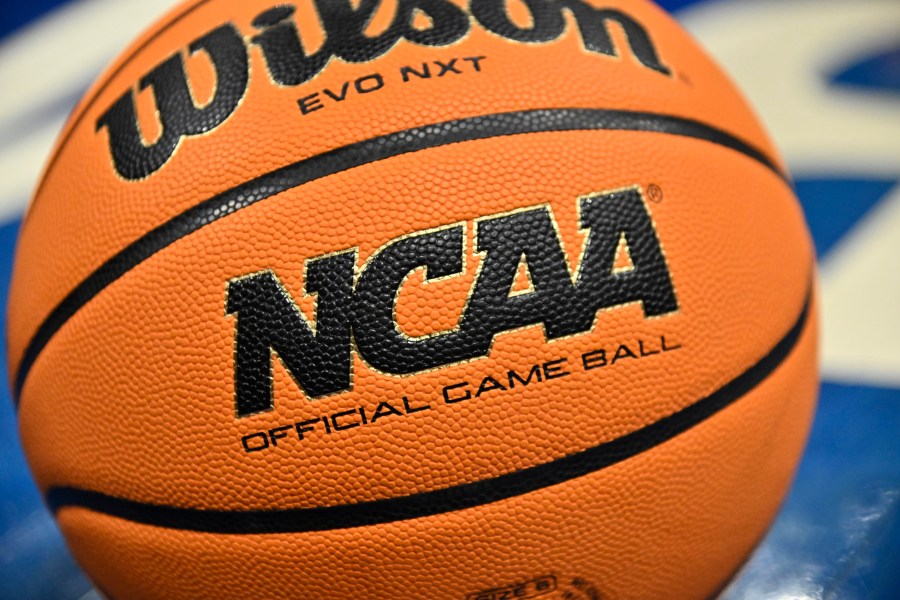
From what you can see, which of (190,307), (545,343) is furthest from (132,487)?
(545,343)

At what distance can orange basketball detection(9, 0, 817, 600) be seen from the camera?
0.77 meters

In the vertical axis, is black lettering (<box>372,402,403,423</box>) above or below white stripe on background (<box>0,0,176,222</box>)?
below

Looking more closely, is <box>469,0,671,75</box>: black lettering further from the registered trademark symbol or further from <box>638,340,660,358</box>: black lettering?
<box>638,340,660,358</box>: black lettering

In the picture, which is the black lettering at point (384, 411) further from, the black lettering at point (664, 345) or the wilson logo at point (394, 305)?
the black lettering at point (664, 345)

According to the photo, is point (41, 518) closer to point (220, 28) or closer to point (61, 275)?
point (61, 275)

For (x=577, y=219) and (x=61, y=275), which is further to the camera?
(x=61, y=275)

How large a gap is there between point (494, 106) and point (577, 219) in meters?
0.13

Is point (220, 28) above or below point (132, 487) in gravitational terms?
above

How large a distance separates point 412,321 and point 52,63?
7.11ft

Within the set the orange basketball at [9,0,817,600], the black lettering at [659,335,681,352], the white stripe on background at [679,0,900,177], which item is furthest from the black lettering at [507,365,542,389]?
the white stripe on background at [679,0,900,177]

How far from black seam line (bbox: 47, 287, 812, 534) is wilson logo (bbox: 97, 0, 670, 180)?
318 mm

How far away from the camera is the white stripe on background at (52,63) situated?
2.43 m

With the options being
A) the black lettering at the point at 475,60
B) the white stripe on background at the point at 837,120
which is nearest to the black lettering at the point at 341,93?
the black lettering at the point at 475,60

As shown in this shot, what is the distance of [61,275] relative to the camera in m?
0.90
